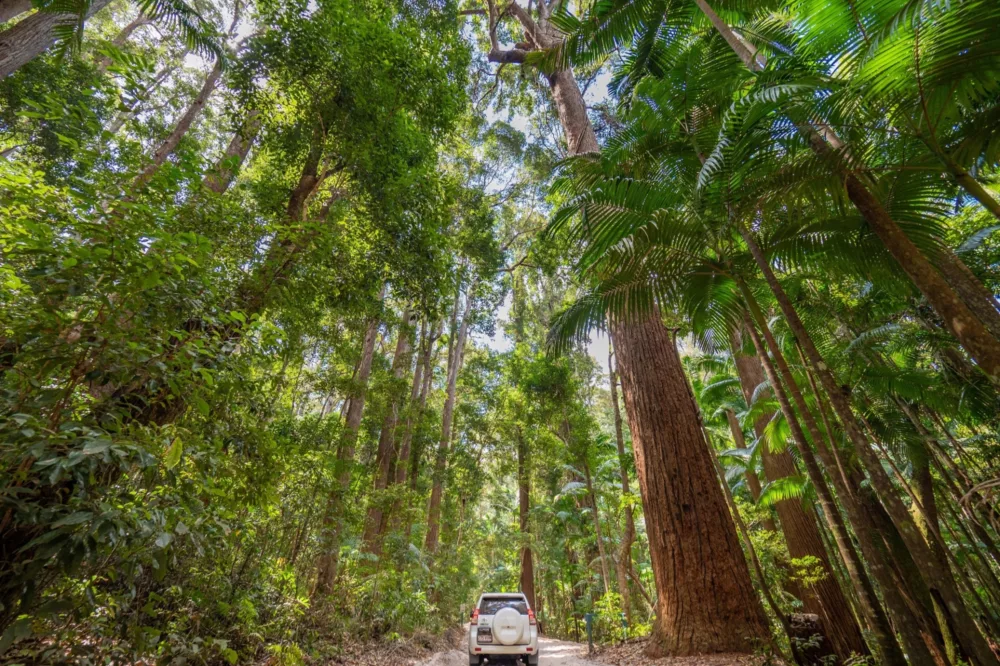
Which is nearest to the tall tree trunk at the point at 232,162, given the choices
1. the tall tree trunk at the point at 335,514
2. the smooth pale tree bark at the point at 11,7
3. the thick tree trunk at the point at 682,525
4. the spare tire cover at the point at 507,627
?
the tall tree trunk at the point at 335,514

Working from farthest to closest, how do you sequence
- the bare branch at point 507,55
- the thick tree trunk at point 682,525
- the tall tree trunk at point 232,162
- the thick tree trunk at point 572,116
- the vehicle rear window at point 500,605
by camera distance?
the bare branch at point 507,55 → the thick tree trunk at point 572,116 → the vehicle rear window at point 500,605 → the thick tree trunk at point 682,525 → the tall tree trunk at point 232,162

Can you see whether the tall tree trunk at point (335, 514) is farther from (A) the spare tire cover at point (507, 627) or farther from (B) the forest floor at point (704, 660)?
(B) the forest floor at point (704, 660)

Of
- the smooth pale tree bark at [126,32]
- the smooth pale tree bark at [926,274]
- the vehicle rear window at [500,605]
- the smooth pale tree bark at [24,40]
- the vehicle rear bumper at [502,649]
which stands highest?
the smooth pale tree bark at [126,32]

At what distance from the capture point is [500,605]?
7.29m

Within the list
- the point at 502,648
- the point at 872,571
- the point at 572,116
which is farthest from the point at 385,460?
the point at 872,571

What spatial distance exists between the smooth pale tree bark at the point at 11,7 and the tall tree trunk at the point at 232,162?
299 centimetres

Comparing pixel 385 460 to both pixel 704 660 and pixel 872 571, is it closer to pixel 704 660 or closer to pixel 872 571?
pixel 704 660

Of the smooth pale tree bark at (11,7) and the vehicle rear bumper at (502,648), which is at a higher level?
the smooth pale tree bark at (11,7)

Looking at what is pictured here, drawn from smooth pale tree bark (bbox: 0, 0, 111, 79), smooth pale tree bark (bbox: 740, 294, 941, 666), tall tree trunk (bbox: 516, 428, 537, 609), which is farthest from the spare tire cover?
smooth pale tree bark (bbox: 0, 0, 111, 79)

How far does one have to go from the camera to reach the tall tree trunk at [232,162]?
11.0 feet

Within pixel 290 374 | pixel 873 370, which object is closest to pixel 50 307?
pixel 290 374

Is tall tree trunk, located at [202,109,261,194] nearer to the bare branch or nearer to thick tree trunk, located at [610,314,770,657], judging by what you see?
thick tree trunk, located at [610,314,770,657]

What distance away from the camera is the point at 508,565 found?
20.2 m

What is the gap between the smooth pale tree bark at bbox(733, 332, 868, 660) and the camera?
557 centimetres
